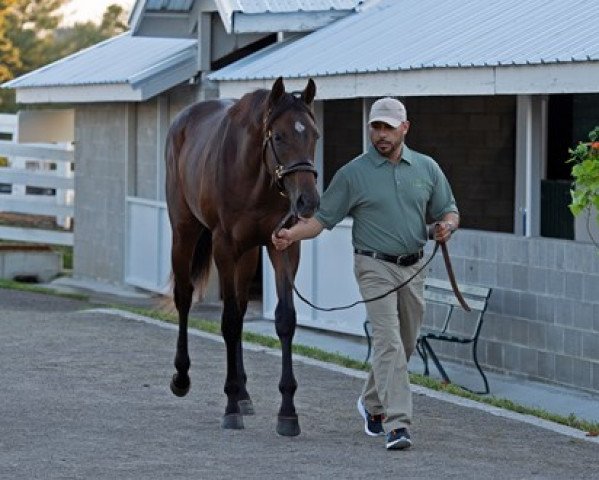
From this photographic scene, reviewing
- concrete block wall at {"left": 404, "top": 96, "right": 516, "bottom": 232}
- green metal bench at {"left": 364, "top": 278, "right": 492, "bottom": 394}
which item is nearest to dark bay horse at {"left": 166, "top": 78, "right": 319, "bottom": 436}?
green metal bench at {"left": 364, "top": 278, "right": 492, "bottom": 394}

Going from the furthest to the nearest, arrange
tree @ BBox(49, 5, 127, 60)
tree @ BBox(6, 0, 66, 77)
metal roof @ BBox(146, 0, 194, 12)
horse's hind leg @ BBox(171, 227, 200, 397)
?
tree @ BBox(49, 5, 127, 60), tree @ BBox(6, 0, 66, 77), metal roof @ BBox(146, 0, 194, 12), horse's hind leg @ BBox(171, 227, 200, 397)

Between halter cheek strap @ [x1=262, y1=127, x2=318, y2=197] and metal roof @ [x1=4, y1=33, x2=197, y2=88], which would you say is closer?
halter cheek strap @ [x1=262, y1=127, x2=318, y2=197]

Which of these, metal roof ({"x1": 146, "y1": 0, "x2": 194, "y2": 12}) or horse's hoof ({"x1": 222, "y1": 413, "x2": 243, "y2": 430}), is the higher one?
metal roof ({"x1": 146, "y1": 0, "x2": 194, "y2": 12})

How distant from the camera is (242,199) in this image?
34.7 feet

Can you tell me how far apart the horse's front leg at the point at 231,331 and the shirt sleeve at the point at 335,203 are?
3.98 ft

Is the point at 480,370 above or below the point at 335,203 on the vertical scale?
below

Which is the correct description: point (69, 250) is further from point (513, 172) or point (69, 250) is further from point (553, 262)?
point (553, 262)

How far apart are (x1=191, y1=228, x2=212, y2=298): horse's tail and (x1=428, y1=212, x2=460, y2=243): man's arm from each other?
3078 mm

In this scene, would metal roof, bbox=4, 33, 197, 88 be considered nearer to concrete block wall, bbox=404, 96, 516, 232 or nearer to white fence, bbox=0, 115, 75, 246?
white fence, bbox=0, 115, 75, 246

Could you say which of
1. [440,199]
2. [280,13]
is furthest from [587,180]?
[280,13]

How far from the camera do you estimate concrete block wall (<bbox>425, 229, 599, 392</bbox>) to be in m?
12.5

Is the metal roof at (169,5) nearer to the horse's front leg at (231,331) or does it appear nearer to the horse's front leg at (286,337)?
the horse's front leg at (231,331)

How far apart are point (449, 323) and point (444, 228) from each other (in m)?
4.86

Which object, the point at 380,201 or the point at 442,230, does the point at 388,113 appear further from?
the point at 442,230
